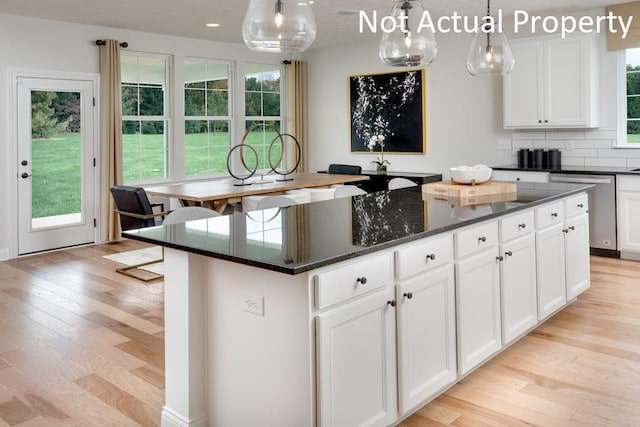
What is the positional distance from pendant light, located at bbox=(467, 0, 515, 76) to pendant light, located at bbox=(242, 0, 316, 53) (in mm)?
1363

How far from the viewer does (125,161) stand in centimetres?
757

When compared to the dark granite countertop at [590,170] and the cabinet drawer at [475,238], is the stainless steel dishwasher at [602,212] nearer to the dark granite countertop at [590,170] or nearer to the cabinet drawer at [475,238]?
the dark granite countertop at [590,170]

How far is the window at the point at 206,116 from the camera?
27.0 ft

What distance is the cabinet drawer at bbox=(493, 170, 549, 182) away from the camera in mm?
6340

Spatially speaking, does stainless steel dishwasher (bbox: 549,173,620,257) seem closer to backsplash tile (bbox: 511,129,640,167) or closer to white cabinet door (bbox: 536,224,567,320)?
backsplash tile (bbox: 511,129,640,167)

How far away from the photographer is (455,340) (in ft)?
9.48

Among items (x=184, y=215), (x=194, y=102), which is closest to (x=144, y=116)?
(x=194, y=102)

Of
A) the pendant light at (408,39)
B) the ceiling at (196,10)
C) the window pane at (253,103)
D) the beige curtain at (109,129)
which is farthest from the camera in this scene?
the window pane at (253,103)

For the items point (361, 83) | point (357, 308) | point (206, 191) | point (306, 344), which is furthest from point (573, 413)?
point (361, 83)

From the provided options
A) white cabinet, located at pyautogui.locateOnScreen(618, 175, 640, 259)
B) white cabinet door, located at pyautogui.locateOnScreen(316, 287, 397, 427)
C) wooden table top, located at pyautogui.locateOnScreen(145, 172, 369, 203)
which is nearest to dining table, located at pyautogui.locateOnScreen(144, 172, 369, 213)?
wooden table top, located at pyautogui.locateOnScreen(145, 172, 369, 203)

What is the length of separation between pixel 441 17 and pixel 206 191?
11.3 ft

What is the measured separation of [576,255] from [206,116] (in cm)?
569

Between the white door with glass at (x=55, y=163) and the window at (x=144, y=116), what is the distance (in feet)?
1.72

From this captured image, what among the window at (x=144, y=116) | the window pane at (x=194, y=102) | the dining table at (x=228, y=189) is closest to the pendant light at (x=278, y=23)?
the dining table at (x=228, y=189)
